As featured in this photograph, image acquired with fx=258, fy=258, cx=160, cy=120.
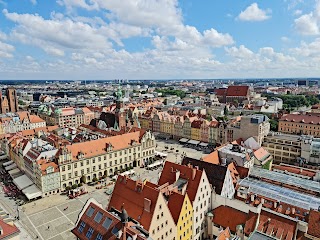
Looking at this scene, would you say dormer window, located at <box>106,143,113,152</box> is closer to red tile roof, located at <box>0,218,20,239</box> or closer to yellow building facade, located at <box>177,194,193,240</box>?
yellow building facade, located at <box>177,194,193,240</box>

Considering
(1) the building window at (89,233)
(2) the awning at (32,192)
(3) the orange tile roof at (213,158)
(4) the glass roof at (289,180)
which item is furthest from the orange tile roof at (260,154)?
(2) the awning at (32,192)

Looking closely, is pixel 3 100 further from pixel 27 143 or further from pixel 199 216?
Result: pixel 199 216

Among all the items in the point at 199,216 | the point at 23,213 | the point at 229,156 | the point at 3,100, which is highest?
the point at 3,100

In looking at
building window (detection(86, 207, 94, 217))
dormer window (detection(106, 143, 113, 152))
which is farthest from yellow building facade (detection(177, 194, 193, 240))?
dormer window (detection(106, 143, 113, 152))

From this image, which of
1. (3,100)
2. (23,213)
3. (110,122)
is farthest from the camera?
(3,100)

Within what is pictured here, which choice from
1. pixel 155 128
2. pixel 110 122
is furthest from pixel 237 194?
pixel 155 128

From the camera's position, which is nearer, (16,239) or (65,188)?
(16,239)

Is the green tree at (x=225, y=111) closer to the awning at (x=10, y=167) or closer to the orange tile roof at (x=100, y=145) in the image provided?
the orange tile roof at (x=100, y=145)
